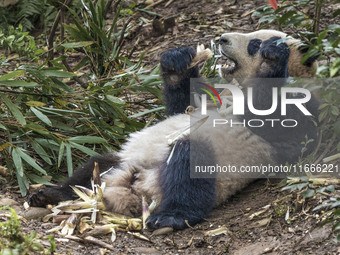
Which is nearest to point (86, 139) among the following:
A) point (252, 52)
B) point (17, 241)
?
point (252, 52)

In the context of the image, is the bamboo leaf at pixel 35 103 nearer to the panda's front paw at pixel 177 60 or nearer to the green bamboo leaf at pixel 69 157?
the green bamboo leaf at pixel 69 157

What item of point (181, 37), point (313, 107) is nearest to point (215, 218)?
point (313, 107)

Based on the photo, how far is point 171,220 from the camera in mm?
2732

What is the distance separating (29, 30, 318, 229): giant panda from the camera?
283 cm

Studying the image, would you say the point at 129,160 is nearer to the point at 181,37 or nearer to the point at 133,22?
the point at 181,37

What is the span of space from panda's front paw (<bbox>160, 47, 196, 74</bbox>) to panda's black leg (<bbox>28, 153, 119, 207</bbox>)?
640 mm

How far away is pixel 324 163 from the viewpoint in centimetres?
295

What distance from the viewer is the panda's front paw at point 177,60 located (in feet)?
10.9

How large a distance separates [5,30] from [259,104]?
3924 millimetres

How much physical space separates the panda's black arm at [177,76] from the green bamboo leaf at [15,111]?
902 millimetres

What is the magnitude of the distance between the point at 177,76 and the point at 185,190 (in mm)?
854

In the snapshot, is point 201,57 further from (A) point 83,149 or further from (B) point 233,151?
(A) point 83,149

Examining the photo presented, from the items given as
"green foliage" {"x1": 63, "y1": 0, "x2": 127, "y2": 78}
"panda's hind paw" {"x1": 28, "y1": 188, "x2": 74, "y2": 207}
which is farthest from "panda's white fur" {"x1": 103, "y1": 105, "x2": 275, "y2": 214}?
"green foliage" {"x1": 63, "y1": 0, "x2": 127, "y2": 78}

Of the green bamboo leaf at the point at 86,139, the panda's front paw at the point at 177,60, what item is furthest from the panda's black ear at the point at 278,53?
the green bamboo leaf at the point at 86,139
